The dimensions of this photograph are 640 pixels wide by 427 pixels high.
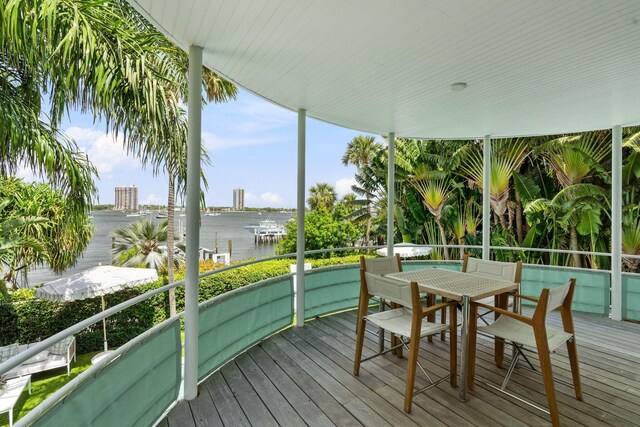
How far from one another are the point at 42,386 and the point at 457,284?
891 centimetres

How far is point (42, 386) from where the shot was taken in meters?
7.05

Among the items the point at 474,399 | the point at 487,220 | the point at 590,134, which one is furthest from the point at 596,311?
the point at 590,134

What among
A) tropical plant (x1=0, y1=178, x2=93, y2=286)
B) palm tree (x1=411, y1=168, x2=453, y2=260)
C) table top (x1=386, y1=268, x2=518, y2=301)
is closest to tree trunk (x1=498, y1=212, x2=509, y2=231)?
palm tree (x1=411, y1=168, x2=453, y2=260)

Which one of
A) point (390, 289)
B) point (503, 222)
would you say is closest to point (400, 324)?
point (390, 289)

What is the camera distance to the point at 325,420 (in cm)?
237

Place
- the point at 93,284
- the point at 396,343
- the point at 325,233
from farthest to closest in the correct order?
the point at 325,233, the point at 93,284, the point at 396,343

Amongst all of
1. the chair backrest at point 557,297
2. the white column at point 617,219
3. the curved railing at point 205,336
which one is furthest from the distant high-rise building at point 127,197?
the chair backrest at point 557,297

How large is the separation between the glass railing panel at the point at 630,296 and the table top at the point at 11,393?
29.9 feet

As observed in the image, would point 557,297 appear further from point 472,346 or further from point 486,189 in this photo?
point 486,189

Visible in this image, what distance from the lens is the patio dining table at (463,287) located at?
2.62 meters

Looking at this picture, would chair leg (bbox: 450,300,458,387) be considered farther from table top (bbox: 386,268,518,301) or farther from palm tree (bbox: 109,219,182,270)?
palm tree (bbox: 109,219,182,270)

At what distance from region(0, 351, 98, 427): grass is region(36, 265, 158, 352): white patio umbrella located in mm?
976

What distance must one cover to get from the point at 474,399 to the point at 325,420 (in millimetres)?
1228

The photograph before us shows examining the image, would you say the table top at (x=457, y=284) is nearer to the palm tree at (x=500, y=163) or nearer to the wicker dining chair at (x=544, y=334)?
the wicker dining chair at (x=544, y=334)
